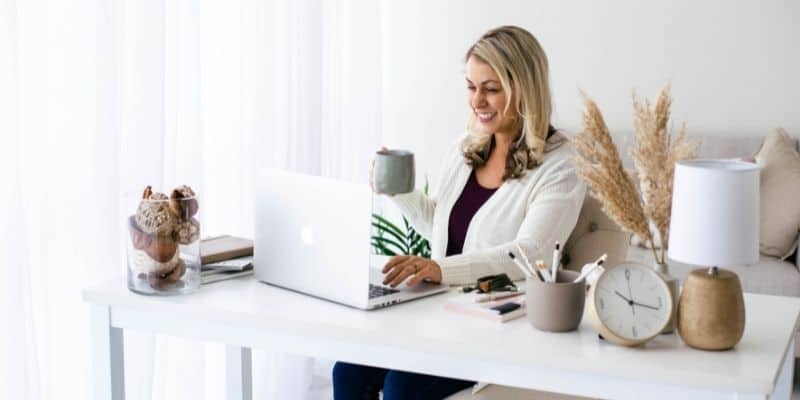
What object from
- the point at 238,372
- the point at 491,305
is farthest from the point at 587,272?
the point at 238,372

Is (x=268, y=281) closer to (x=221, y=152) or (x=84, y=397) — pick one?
(x=84, y=397)

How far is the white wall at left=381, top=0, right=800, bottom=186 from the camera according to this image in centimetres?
429

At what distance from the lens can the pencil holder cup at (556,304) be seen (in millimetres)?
1865

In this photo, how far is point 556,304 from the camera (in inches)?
73.5

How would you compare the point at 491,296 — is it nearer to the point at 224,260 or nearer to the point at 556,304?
the point at 556,304

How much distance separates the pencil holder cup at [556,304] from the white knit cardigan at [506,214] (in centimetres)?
37

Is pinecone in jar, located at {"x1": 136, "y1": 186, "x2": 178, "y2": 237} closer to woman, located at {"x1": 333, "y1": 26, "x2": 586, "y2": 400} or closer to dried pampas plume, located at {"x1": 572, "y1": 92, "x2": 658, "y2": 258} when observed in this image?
woman, located at {"x1": 333, "y1": 26, "x2": 586, "y2": 400}

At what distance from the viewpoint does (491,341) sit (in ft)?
6.03

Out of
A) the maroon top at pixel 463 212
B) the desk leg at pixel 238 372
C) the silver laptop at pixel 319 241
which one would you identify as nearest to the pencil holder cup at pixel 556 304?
the silver laptop at pixel 319 241

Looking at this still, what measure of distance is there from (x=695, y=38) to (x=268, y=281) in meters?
2.75

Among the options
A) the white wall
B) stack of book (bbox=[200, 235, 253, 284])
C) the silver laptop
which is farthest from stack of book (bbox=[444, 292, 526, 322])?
the white wall

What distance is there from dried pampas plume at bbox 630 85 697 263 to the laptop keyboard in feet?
1.75

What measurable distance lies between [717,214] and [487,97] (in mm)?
999

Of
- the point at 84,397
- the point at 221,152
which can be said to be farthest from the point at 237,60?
the point at 84,397
